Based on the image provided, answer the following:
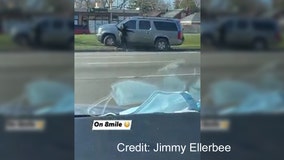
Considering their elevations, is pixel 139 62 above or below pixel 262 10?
below

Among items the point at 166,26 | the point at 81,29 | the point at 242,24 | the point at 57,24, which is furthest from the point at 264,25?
the point at 57,24

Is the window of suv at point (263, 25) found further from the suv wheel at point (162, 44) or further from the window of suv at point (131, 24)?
the window of suv at point (131, 24)

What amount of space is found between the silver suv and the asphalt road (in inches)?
2.3

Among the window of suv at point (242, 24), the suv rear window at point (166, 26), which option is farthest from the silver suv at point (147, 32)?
the window of suv at point (242, 24)

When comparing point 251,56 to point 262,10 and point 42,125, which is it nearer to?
point 262,10

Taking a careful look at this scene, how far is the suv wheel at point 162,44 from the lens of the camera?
2625 mm

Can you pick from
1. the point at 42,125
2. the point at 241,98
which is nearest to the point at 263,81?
the point at 241,98

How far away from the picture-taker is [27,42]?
8.58ft

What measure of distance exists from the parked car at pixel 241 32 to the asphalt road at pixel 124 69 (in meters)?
0.13

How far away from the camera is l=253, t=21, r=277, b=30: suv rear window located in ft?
8.41

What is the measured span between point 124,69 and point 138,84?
4.1 inches

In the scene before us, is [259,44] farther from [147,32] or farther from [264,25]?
[147,32]

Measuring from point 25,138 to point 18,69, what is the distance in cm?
37

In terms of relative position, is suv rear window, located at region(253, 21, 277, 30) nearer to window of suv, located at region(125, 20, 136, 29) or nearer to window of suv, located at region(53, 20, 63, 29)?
window of suv, located at region(125, 20, 136, 29)
